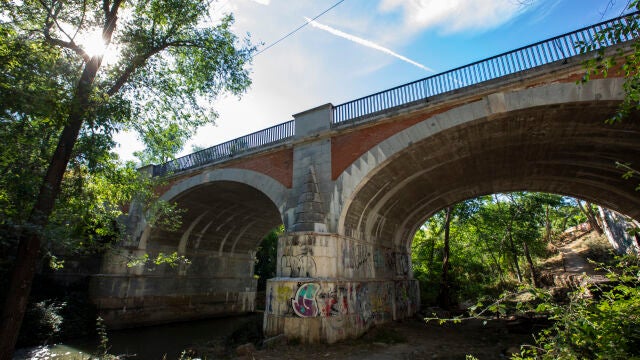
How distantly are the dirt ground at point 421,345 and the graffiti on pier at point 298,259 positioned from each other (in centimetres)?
204

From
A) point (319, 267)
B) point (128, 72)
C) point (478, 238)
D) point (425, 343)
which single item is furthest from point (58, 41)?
point (478, 238)

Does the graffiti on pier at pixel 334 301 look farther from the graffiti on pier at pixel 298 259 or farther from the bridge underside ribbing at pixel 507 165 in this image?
the bridge underside ribbing at pixel 507 165

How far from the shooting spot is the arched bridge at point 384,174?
30.7 ft

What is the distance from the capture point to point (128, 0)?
29.9 ft

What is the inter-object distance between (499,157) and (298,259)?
26.1 ft

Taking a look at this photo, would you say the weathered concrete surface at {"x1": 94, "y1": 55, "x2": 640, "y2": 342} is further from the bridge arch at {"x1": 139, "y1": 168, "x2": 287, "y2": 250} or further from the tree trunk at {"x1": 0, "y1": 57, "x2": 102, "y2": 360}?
the tree trunk at {"x1": 0, "y1": 57, "x2": 102, "y2": 360}

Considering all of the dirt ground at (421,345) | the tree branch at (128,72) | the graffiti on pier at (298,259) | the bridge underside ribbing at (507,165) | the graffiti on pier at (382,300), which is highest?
the tree branch at (128,72)

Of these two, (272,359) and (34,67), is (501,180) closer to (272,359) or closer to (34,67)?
(272,359)

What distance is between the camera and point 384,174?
11383mm

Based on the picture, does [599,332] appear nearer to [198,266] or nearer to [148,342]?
[148,342]

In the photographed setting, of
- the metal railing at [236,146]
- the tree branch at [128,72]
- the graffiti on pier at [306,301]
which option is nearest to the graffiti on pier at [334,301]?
the graffiti on pier at [306,301]

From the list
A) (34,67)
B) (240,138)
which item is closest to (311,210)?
(240,138)

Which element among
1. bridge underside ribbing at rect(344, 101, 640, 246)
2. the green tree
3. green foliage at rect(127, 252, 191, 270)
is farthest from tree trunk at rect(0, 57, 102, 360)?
bridge underside ribbing at rect(344, 101, 640, 246)

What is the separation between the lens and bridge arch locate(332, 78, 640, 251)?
9.01 m
